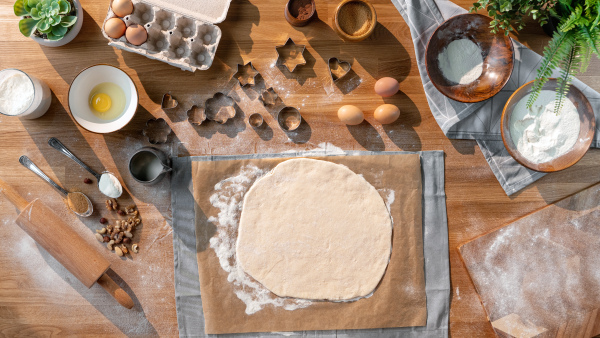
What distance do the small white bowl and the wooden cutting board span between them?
4.90ft

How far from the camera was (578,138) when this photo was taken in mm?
1449

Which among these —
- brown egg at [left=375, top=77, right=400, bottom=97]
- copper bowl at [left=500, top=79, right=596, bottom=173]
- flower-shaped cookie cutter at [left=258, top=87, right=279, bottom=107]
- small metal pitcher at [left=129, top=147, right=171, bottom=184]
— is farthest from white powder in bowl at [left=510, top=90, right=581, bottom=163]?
small metal pitcher at [left=129, top=147, right=171, bottom=184]

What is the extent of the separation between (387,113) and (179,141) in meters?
0.88

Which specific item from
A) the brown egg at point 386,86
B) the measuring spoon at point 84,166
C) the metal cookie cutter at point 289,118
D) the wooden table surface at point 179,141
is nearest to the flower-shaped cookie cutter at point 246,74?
the wooden table surface at point 179,141

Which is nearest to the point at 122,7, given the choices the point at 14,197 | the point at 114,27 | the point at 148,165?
the point at 114,27

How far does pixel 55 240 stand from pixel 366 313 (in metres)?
1.29

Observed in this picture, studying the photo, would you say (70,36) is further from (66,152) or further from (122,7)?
(66,152)

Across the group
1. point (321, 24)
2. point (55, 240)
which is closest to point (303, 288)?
point (55, 240)

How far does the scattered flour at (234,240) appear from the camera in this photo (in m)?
1.54

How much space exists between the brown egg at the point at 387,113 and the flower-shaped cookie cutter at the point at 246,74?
21.4 inches

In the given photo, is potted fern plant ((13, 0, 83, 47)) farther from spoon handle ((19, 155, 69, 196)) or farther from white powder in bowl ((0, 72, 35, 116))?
spoon handle ((19, 155, 69, 196))

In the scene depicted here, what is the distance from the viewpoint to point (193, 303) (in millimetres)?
1545

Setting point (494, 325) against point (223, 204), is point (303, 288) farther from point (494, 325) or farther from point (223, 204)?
point (494, 325)

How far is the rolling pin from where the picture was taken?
4.75ft
